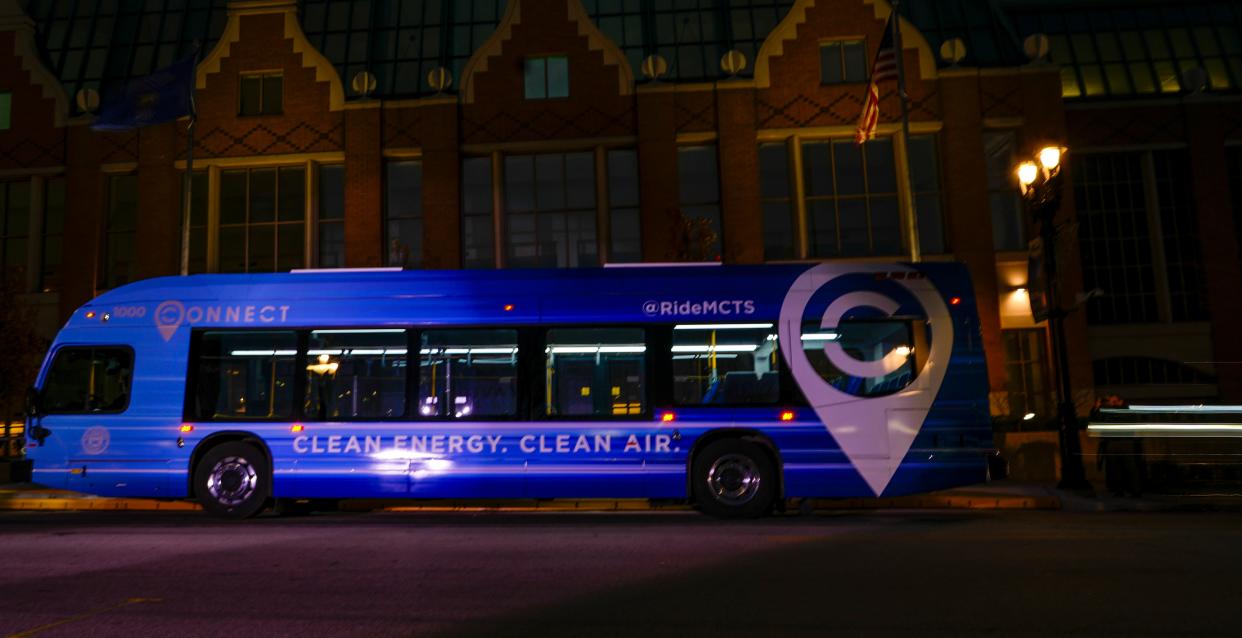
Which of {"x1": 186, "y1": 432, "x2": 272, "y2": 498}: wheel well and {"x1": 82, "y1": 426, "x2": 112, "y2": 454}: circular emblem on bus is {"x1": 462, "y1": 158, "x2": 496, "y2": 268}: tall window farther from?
{"x1": 82, "y1": 426, "x2": 112, "y2": 454}: circular emblem on bus

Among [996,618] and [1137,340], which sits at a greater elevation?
[1137,340]

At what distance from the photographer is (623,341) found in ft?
38.7

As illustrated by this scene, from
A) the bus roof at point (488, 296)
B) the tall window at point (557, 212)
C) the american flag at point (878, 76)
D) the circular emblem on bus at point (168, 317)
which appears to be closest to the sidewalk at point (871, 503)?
the bus roof at point (488, 296)

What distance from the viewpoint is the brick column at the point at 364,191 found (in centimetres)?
2398

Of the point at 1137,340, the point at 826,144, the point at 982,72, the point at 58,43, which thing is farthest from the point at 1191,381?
the point at 58,43

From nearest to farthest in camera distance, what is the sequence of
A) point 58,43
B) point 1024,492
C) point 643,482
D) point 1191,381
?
point 643,482 → point 1024,492 → point 1191,381 → point 58,43

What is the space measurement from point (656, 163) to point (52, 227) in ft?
56.9

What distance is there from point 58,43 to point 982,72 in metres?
28.5

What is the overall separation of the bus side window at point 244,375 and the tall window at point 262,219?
43.1 ft

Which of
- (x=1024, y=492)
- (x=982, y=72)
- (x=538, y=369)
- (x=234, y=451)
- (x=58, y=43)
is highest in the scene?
(x=58, y=43)

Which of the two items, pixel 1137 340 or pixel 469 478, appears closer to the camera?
pixel 469 478

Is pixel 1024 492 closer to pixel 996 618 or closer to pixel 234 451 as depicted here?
pixel 996 618

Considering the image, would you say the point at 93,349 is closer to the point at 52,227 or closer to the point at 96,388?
the point at 96,388

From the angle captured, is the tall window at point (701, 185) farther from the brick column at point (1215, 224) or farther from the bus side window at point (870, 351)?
the brick column at point (1215, 224)
